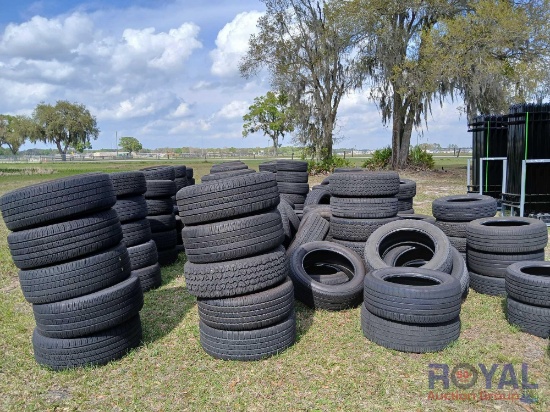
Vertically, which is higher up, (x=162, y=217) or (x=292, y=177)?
(x=292, y=177)

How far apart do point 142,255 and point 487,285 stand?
509 centimetres

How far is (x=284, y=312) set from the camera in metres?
4.50

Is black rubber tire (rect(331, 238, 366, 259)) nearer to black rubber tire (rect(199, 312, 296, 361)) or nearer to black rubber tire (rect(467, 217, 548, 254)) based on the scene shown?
black rubber tire (rect(467, 217, 548, 254))

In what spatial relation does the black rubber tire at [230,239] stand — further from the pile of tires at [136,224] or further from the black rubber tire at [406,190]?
the black rubber tire at [406,190]

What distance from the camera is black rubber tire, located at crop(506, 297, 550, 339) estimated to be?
15.4ft

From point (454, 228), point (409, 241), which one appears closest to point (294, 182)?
point (454, 228)

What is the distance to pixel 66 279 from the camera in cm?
427

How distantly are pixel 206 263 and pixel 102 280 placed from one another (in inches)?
43.4

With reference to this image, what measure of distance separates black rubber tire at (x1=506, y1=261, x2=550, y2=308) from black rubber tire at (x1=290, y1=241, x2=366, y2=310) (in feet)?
5.85

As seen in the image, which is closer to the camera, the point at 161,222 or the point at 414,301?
the point at 414,301

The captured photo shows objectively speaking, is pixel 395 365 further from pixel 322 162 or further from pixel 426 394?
pixel 322 162

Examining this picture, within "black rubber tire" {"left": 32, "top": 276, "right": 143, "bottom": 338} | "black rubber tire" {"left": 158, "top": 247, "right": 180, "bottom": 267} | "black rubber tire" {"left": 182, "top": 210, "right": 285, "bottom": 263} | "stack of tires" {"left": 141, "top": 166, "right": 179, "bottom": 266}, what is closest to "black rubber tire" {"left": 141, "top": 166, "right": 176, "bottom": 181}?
"stack of tires" {"left": 141, "top": 166, "right": 179, "bottom": 266}

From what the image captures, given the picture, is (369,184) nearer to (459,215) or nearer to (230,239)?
(459,215)

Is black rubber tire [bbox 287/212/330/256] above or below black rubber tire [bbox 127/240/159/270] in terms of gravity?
above
